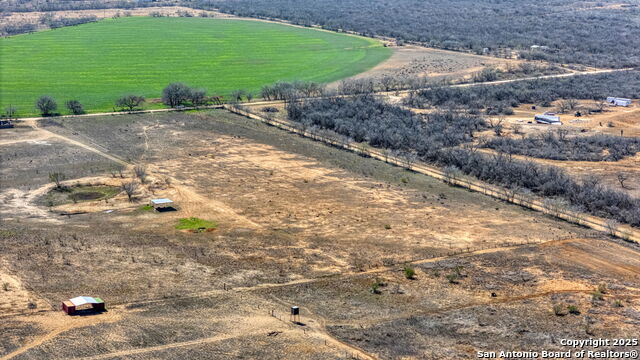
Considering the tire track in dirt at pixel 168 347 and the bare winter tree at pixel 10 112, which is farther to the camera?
the bare winter tree at pixel 10 112

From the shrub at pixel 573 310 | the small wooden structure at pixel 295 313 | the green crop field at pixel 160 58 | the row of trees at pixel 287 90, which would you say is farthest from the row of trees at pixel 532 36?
the small wooden structure at pixel 295 313

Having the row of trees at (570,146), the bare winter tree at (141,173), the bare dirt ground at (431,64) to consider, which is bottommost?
the bare winter tree at (141,173)

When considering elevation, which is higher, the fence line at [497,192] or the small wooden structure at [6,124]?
the small wooden structure at [6,124]

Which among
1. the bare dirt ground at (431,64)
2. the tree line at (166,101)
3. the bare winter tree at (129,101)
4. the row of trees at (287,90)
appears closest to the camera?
the tree line at (166,101)

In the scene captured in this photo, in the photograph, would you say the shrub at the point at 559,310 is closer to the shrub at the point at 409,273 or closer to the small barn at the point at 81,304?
the shrub at the point at 409,273

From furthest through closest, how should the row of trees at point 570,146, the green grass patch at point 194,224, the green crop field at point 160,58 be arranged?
the green crop field at point 160,58 < the row of trees at point 570,146 < the green grass patch at point 194,224

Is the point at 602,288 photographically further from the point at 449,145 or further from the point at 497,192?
the point at 449,145

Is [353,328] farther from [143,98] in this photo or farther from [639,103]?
[639,103]
